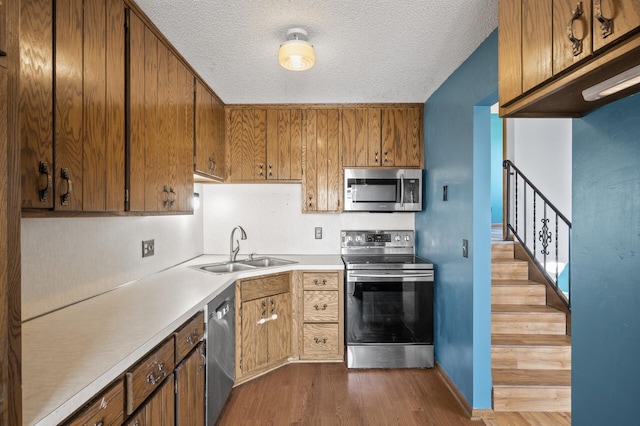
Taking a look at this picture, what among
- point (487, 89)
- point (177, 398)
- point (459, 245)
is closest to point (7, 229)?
point (177, 398)

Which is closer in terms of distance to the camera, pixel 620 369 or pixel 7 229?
pixel 7 229

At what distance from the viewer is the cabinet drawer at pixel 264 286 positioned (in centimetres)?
261

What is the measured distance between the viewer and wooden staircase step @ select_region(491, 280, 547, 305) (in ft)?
10.2

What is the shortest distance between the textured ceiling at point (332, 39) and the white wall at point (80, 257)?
1.19 m

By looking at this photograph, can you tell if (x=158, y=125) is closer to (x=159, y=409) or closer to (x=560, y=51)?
(x=159, y=409)

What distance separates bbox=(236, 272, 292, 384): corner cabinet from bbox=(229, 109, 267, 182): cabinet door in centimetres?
110

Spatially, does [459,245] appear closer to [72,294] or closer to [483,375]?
[483,375]

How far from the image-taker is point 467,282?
2.28 metres

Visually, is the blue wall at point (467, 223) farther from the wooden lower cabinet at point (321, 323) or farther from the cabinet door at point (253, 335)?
the cabinet door at point (253, 335)

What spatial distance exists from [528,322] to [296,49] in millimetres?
2879

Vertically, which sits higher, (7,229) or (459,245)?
(7,229)

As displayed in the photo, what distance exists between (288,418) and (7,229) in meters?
2.07

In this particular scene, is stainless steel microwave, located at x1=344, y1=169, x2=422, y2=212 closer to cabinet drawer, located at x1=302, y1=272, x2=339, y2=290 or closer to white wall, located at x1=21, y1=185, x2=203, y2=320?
cabinet drawer, located at x1=302, y1=272, x2=339, y2=290

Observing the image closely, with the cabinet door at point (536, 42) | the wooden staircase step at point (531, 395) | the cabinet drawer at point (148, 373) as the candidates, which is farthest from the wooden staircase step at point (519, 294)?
the cabinet drawer at point (148, 373)
